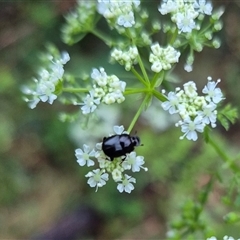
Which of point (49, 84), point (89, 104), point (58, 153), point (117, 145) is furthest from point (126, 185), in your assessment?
point (58, 153)

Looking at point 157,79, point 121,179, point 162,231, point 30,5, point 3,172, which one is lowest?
point 121,179

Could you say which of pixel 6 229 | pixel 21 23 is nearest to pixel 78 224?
pixel 6 229

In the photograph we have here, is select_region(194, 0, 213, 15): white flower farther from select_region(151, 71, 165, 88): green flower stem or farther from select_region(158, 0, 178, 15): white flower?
select_region(151, 71, 165, 88): green flower stem

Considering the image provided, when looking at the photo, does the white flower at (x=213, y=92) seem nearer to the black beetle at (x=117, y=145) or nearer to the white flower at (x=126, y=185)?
the black beetle at (x=117, y=145)

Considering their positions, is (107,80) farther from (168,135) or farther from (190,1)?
(168,135)

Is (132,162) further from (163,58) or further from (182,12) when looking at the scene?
(182,12)

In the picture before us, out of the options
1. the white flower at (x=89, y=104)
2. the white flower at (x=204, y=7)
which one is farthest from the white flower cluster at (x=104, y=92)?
the white flower at (x=204, y=7)

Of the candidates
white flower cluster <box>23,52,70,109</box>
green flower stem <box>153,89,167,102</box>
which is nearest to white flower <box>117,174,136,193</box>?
green flower stem <box>153,89,167,102</box>
